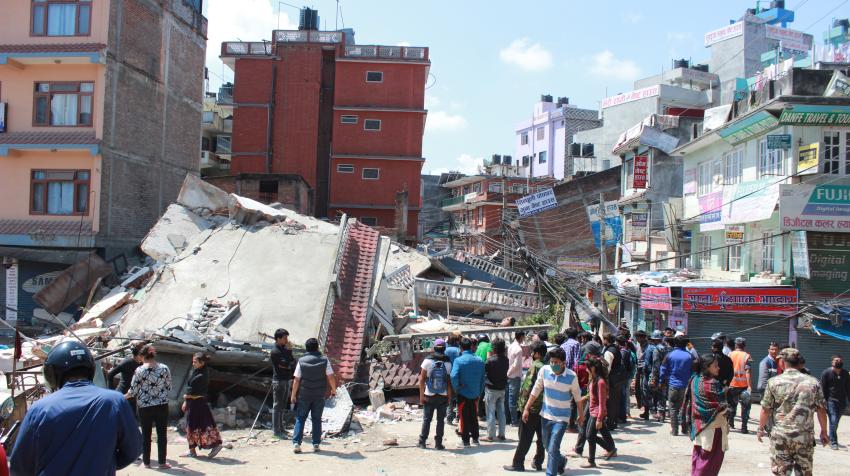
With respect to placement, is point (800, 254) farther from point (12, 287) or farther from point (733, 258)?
point (12, 287)

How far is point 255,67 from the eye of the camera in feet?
149

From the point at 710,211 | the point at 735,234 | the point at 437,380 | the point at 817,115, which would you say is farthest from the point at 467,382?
the point at 710,211

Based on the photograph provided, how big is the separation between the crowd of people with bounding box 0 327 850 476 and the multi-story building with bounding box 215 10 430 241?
104ft

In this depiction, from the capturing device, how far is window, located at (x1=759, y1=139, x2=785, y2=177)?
19625mm

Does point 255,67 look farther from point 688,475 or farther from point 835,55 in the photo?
point 688,475

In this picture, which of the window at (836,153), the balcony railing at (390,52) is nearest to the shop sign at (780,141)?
the window at (836,153)

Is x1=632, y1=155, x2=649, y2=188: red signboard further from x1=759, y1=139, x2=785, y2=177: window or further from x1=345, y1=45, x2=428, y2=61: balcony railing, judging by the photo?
x1=345, y1=45, x2=428, y2=61: balcony railing

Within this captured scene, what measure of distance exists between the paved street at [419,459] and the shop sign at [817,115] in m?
10.3

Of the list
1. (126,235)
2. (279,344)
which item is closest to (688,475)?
(279,344)

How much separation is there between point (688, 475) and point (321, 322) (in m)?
7.77

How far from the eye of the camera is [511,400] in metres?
12.2

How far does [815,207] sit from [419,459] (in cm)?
1412

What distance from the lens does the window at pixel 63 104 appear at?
2414cm

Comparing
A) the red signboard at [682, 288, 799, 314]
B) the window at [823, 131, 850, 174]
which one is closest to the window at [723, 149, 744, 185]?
the window at [823, 131, 850, 174]
